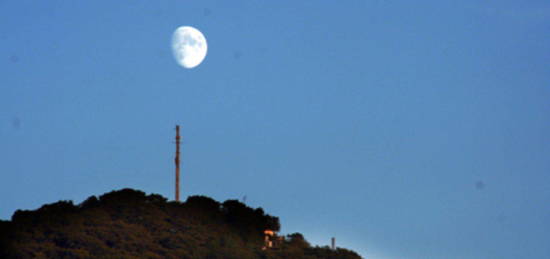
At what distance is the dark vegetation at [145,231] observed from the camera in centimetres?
7038

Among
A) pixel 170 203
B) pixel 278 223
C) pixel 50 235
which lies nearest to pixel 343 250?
pixel 278 223

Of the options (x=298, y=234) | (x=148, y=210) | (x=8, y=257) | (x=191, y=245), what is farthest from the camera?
Answer: (x=298, y=234)

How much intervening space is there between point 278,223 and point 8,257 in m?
22.7

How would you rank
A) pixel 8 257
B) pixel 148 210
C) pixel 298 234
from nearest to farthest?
1. pixel 8 257
2. pixel 148 210
3. pixel 298 234

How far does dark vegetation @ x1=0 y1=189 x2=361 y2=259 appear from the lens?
70375mm

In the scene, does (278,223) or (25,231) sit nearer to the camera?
(25,231)

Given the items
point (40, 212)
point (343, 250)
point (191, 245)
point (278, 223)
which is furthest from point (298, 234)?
point (40, 212)

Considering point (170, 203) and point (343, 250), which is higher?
point (170, 203)

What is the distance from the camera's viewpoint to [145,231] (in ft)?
247

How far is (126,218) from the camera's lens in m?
77.3

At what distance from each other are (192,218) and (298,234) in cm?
945

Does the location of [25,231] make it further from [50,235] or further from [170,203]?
[170,203]

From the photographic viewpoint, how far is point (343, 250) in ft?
253

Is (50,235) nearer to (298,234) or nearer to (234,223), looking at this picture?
(234,223)
